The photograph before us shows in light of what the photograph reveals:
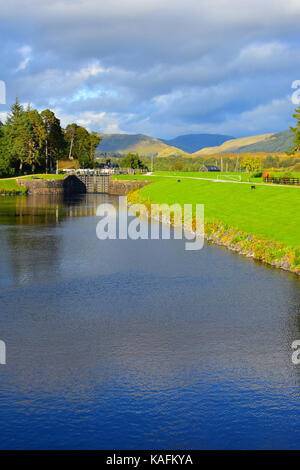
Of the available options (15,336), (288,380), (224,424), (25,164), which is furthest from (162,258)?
(25,164)

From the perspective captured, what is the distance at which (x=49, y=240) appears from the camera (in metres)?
56.6

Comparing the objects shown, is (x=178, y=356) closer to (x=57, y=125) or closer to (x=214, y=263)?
(x=214, y=263)

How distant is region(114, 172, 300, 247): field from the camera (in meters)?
52.3

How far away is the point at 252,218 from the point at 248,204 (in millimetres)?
13802

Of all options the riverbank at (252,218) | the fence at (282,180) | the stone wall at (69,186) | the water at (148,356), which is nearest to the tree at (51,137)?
the stone wall at (69,186)

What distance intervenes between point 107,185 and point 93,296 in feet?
435

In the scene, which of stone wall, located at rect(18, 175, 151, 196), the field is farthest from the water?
stone wall, located at rect(18, 175, 151, 196)

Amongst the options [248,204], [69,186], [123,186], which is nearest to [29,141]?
[69,186]

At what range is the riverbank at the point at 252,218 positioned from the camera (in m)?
44.9

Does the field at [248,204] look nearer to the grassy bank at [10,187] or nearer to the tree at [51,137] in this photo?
the grassy bank at [10,187]

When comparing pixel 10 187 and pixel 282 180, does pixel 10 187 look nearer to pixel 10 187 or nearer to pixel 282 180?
pixel 10 187

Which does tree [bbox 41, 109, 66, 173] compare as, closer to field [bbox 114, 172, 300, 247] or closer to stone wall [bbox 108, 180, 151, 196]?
stone wall [bbox 108, 180, 151, 196]

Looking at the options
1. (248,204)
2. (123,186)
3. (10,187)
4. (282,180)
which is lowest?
(248,204)

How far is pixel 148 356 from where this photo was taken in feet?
74.9
